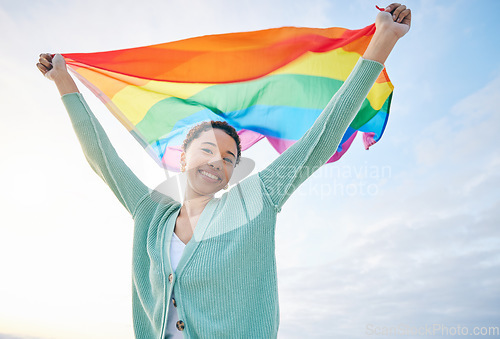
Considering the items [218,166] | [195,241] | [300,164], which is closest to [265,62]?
[218,166]

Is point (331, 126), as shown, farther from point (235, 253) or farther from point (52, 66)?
point (52, 66)

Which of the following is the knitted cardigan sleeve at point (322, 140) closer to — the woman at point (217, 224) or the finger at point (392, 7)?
the woman at point (217, 224)

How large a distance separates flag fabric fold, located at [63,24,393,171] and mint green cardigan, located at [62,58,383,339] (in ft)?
3.86

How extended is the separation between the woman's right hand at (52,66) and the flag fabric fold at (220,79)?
1.79ft

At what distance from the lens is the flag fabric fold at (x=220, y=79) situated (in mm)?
3426

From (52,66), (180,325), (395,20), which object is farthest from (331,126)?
(52,66)

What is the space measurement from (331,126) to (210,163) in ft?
2.79

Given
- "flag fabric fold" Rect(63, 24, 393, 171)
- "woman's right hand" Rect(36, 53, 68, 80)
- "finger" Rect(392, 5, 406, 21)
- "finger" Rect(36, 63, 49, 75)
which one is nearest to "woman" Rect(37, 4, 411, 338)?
"finger" Rect(392, 5, 406, 21)

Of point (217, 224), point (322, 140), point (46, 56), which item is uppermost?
point (46, 56)

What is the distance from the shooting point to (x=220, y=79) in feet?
11.4

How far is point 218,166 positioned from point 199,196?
0.26 m

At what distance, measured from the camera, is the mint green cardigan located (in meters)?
2.05

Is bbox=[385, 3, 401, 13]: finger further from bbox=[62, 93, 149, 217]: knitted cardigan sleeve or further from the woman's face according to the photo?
bbox=[62, 93, 149, 217]: knitted cardigan sleeve

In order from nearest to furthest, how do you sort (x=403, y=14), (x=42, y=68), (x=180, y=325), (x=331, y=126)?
(x=180, y=325) → (x=331, y=126) → (x=403, y=14) → (x=42, y=68)
